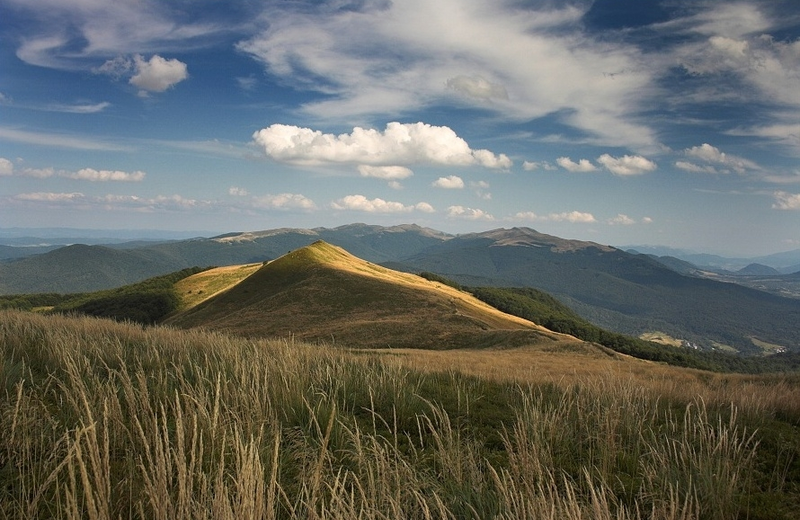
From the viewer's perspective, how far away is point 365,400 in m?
7.33

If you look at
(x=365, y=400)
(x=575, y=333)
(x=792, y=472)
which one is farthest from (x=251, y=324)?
(x=575, y=333)

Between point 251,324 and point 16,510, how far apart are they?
192 ft

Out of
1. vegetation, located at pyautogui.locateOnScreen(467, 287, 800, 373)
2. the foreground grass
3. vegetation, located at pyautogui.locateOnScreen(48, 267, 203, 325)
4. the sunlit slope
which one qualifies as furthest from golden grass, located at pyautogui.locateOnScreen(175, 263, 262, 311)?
the foreground grass

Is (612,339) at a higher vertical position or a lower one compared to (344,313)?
lower

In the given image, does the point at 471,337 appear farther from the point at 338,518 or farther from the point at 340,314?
the point at 338,518

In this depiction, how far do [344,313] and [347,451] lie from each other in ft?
190

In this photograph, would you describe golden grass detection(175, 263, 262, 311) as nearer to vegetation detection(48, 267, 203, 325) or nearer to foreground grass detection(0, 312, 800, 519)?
vegetation detection(48, 267, 203, 325)

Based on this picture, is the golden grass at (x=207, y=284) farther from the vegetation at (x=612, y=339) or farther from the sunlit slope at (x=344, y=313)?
the vegetation at (x=612, y=339)

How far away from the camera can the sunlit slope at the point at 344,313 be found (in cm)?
4849

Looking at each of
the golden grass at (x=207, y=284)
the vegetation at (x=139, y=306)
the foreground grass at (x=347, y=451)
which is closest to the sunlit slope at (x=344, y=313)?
the vegetation at (x=139, y=306)

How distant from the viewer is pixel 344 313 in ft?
202

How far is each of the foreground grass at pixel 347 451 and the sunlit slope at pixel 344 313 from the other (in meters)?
32.3

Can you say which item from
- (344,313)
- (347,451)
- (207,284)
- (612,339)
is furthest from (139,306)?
(612,339)

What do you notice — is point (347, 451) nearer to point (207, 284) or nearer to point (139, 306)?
point (139, 306)
